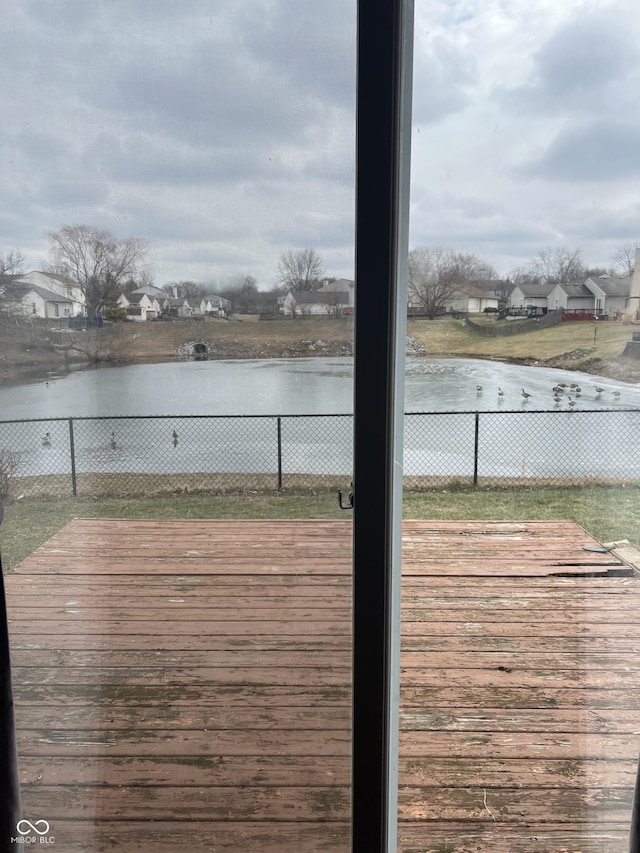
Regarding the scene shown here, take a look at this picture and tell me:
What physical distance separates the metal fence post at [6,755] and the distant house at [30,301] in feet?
1.73

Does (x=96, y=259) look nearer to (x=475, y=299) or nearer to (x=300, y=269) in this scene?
(x=300, y=269)

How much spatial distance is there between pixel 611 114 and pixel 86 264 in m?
1.09

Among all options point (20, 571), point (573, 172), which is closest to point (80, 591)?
point (20, 571)

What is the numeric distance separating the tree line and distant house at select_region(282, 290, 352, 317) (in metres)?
0.01

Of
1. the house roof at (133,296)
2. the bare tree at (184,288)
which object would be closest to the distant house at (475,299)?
the bare tree at (184,288)

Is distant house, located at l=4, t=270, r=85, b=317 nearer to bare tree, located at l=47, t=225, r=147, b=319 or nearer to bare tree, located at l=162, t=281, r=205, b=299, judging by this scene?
bare tree, located at l=47, t=225, r=147, b=319

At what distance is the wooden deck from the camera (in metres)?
1.31

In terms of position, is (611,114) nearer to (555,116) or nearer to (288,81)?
(555,116)

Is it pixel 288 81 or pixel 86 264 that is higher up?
pixel 288 81

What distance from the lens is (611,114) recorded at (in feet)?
3.94

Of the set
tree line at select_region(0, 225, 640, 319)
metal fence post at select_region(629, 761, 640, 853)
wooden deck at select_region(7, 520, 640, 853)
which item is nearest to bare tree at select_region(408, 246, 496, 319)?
tree line at select_region(0, 225, 640, 319)

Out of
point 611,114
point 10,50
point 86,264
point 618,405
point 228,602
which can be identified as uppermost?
point 10,50

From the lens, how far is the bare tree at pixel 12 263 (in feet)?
3.98

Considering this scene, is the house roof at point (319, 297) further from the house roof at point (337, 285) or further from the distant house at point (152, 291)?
the distant house at point (152, 291)
